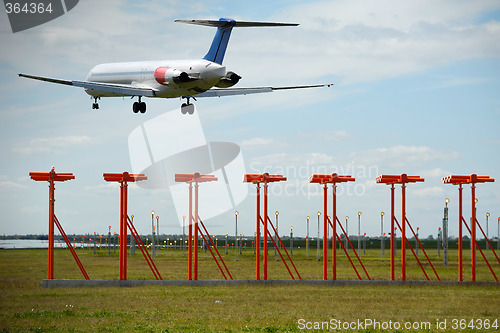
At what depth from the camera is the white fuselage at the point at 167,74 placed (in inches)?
1822

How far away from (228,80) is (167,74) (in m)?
3.58

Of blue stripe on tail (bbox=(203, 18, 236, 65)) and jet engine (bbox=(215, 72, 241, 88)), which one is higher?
blue stripe on tail (bbox=(203, 18, 236, 65))

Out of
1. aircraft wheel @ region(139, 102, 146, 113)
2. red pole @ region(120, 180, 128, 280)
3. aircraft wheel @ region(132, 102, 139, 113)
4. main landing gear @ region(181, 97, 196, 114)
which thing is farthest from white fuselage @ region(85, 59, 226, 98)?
red pole @ region(120, 180, 128, 280)

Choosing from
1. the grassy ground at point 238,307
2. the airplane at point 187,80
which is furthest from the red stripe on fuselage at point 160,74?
the grassy ground at point 238,307

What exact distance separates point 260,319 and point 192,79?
2402 cm

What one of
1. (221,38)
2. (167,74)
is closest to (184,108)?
(167,74)

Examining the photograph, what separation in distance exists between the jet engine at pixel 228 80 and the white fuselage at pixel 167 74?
646mm

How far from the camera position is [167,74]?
47.4 meters

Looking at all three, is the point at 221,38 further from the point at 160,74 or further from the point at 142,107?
the point at 142,107

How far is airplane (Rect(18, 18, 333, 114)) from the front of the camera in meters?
46.2

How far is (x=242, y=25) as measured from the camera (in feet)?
168

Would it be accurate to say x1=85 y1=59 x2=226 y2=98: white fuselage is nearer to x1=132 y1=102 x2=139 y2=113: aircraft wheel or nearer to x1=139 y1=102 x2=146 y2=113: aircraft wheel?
x1=139 y1=102 x2=146 y2=113: aircraft wheel

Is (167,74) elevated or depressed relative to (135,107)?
elevated

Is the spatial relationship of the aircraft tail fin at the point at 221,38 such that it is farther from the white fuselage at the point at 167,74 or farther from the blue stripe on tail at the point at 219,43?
the white fuselage at the point at 167,74
